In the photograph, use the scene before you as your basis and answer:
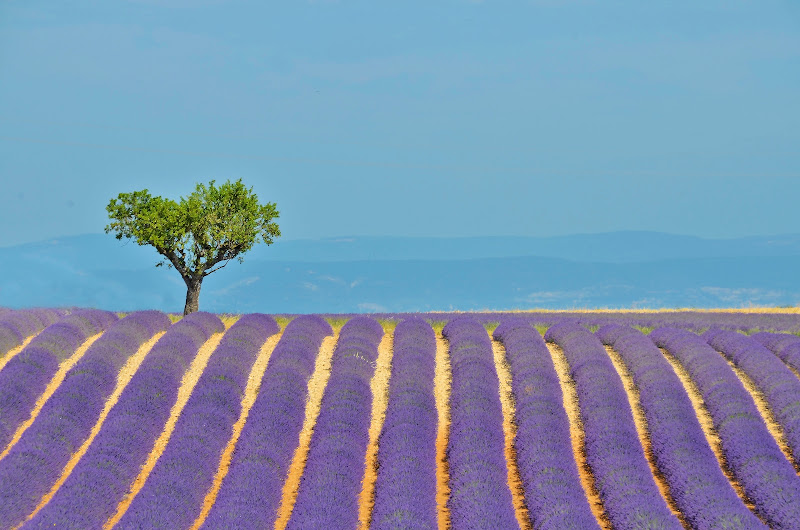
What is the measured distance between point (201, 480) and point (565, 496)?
540 cm

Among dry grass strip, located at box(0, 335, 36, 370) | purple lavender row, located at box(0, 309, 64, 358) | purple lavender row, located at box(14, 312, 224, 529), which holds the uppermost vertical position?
purple lavender row, located at box(0, 309, 64, 358)

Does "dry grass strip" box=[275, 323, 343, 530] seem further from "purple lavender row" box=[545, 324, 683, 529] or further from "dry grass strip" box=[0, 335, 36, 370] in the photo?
"dry grass strip" box=[0, 335, 36, 370]

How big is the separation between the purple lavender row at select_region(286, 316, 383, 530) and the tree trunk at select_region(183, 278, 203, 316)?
19.8ft

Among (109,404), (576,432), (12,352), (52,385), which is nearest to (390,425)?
(576,432)

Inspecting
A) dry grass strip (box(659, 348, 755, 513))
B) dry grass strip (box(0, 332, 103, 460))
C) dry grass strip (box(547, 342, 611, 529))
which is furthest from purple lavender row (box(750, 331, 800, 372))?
dry grass strip (box(0, 332, 103, 460))

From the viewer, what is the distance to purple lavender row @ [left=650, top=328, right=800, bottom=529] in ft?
39.7

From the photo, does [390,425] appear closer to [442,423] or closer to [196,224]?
[442,423]

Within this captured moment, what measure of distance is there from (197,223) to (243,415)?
8.86 m

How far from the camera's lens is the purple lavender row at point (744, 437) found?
476 inches

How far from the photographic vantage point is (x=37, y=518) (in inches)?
435

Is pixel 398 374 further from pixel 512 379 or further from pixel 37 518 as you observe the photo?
pixel 37 518

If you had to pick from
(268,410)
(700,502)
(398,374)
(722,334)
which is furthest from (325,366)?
(722,334)

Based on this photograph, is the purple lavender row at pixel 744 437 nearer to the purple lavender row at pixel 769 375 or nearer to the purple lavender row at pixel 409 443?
the purple lavender row at pixel 769 375

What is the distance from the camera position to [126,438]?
46.0 feet
